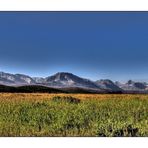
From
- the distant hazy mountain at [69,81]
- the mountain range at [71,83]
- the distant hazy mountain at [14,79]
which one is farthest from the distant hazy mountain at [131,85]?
the distant hazy mountain at [14,79]

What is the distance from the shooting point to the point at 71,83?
12.0 metres

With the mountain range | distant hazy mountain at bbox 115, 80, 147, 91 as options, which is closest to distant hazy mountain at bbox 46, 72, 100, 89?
the mountain range

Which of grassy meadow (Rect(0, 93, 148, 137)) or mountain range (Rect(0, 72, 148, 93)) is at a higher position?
mountain range (Rect(0, 72, 148, 93))

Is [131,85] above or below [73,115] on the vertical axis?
above

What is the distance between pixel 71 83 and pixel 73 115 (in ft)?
1.16

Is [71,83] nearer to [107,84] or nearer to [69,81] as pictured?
[69,81]

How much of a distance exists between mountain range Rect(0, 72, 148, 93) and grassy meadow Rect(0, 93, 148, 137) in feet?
0.27

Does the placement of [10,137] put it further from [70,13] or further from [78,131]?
[70,13]

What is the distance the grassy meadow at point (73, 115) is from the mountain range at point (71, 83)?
83 mm

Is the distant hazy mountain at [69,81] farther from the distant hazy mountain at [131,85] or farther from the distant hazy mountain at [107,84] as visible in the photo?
the distant hazy mountain at [131,85]

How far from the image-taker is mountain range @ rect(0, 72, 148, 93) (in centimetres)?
1198

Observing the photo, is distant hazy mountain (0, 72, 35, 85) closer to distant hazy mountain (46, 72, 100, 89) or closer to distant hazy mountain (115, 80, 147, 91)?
distant hazy mountain (46, 72, 100, 89)

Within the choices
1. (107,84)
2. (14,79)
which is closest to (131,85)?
(107,84)

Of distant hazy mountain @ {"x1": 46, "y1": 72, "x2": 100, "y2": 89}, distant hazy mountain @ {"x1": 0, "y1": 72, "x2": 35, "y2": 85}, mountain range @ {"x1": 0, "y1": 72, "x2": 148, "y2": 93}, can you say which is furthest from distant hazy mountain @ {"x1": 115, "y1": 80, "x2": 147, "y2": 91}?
distant hazy mountain @ {"x1": 0, "y1": 72, "x2": 35, "y2": 85}
